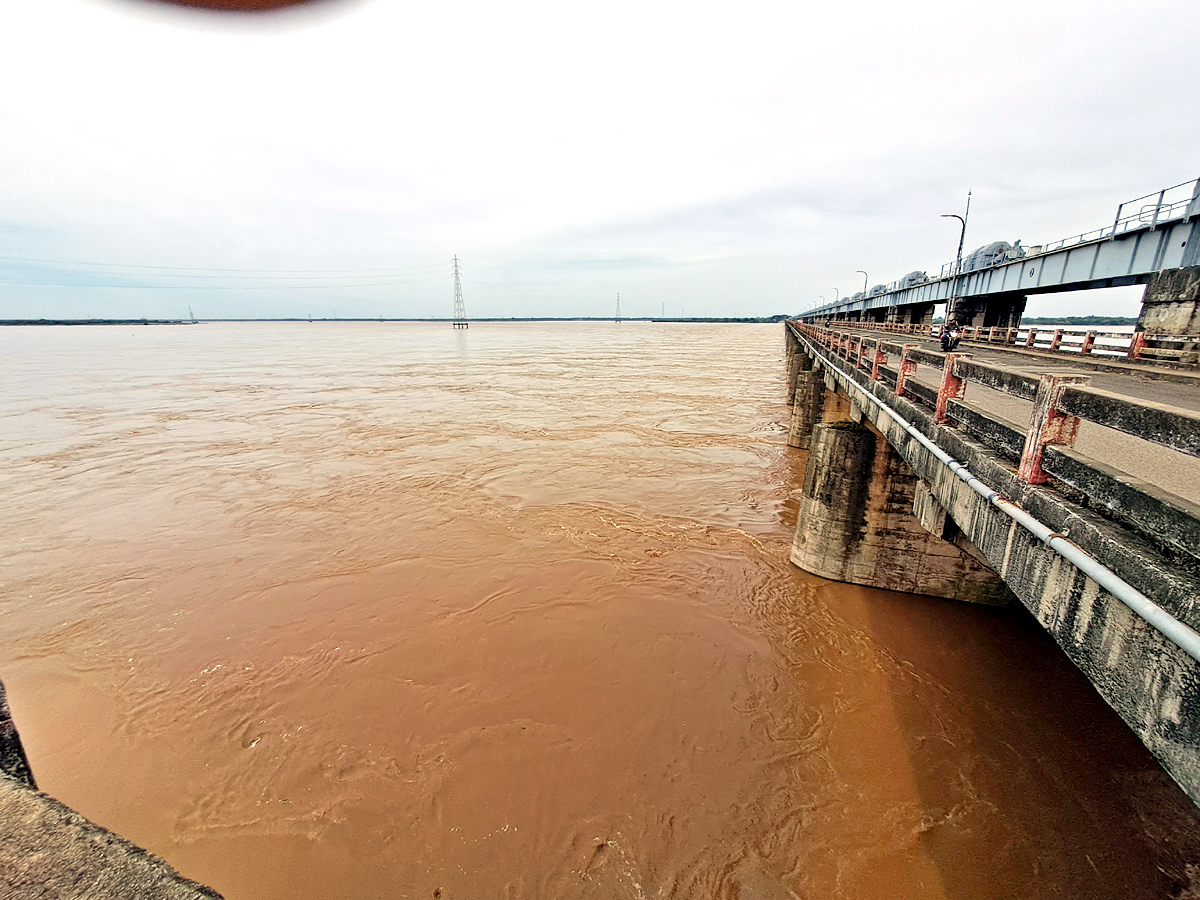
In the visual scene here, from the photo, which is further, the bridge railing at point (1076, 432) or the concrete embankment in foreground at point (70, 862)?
the bridge railing at point (1076, 432)

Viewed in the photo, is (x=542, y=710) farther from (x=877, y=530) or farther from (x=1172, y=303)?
(x=1172, y=303)

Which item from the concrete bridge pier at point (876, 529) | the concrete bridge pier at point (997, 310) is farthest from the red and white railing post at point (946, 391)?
the concrete bridge pier at point (997, 310)

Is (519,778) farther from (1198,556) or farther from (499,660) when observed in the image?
(1198,556)

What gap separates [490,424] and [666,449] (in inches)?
334

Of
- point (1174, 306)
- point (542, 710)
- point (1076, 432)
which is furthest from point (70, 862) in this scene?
point (1174, 306)

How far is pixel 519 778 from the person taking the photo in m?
5.77

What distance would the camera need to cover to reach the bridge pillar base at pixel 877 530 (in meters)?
8.87

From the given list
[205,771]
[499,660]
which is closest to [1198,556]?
[499,660]

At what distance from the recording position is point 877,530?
30.1 ft

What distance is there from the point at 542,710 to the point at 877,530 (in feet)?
21.5

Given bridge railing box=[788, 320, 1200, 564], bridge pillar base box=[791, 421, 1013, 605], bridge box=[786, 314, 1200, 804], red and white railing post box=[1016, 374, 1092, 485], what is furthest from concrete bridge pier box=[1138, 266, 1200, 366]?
red and white railing post box=[1016, 374, 1092, 485]

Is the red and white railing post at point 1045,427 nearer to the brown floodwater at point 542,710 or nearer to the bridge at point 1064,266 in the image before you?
the brown floodwater at point 542,710

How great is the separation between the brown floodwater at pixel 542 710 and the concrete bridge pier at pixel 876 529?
0.43 metres

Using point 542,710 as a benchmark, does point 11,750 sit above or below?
above
